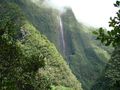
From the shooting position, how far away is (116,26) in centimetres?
754

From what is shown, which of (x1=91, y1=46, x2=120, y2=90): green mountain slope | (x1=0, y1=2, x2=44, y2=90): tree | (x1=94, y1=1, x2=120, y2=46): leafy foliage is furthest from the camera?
(x1=91, y1=46, x2=120, y2=90): green mountain slope

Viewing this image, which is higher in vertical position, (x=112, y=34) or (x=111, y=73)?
(x=111, y=73)

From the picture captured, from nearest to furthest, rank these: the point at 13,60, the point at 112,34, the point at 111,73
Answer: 1. the point at 112,34
2. the point at 13,60
3. the point at 111,73

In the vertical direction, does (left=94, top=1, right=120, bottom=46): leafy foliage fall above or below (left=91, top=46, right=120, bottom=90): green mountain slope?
below

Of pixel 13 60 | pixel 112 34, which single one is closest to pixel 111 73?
pixel 13 60

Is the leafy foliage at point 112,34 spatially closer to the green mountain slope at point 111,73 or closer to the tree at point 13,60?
the tree at point 13,60

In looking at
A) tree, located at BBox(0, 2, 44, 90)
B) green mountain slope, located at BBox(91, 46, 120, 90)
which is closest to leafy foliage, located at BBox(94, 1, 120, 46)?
tree, located at BBox(0, 2, 44, 90)

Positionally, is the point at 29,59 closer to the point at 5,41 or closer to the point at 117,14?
the point at 5,41

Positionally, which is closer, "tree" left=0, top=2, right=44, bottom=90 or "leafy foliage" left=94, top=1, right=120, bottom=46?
"leafy foliage" left=94, top=1, right=120, bottom=46

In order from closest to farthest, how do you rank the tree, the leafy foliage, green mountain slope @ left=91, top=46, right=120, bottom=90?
the leafy foliage < the tree < green mountain slope @ left=91, top=46, right=120, bottom=90

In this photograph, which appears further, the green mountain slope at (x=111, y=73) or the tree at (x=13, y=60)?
the green mountain slope at (x=111, y=73)

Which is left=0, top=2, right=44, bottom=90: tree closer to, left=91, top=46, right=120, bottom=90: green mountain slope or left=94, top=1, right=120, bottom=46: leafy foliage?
left=91, top=46, right=120, bottom=90: green mountain slope

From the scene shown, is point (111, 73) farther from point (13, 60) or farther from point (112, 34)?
point (112, 34)

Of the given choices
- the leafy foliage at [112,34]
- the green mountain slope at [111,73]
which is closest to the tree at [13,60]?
the green mountain slope at [111,73]
